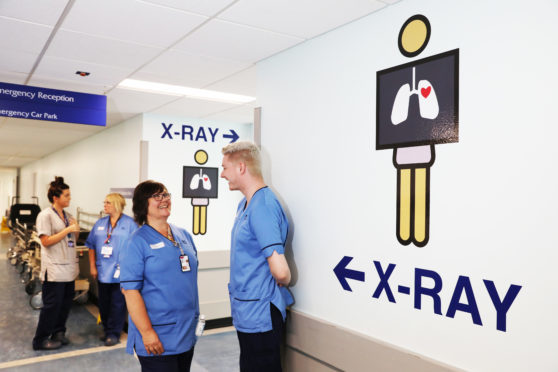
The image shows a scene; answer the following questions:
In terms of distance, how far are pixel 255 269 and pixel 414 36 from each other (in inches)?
56.7

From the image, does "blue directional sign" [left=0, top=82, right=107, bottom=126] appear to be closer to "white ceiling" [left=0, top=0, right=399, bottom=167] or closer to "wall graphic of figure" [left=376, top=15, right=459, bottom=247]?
"white ceiling" [left=0, top=0, right=399, bottom=167]

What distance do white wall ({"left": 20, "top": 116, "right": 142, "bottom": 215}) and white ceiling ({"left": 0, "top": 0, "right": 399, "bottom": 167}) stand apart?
1.22 metres

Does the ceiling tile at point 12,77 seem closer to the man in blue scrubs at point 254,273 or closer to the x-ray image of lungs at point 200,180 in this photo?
the x-ray image of lungs at point 200,180

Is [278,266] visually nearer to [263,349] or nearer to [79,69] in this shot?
[263,349]

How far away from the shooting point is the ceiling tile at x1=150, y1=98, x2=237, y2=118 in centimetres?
A: 462

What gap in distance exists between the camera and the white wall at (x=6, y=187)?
1928 centimetres

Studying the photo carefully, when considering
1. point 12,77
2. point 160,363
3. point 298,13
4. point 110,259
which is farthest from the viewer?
point 110,259

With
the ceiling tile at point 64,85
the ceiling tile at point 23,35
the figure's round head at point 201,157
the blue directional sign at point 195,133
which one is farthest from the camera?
the figure's round head at point 201,157

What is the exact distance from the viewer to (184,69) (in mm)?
3516

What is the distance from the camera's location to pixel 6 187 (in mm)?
20906

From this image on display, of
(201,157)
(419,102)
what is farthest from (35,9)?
(201,157)

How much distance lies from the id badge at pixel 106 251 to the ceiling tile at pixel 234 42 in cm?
218

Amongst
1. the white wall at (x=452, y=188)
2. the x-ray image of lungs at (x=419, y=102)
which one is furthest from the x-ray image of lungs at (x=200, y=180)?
the x-ray image of lungs at (x=419, y=102)

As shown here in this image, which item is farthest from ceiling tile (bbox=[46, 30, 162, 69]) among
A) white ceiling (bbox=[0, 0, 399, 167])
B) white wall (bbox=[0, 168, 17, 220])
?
white wall (bbox=[0, 168, 17, 220])
